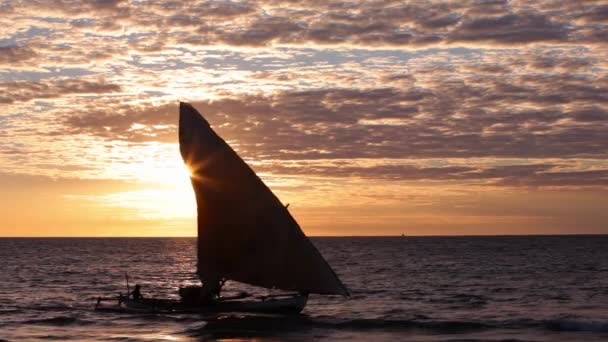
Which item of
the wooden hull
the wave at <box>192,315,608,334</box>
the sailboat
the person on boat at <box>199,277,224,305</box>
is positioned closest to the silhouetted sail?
the sailboat

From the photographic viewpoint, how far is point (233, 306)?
145ft

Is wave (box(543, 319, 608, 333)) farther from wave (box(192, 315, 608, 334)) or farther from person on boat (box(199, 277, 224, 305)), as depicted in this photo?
person on boat (box(199, 277, 224, 305))

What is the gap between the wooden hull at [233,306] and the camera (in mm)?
44031

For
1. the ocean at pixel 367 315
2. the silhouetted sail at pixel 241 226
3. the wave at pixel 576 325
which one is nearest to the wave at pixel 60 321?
the ocean at pixel 367 315

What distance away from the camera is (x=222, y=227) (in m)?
42.3

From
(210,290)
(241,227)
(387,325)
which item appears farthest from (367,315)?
(241,227)

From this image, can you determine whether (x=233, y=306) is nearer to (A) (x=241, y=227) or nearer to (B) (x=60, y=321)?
(A) (x=241, y=227)

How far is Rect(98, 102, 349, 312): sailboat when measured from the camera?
41.3 metres

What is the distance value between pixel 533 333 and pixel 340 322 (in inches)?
430

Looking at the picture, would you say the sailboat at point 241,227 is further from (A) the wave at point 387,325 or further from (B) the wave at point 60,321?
(B) the wave at point 60,321

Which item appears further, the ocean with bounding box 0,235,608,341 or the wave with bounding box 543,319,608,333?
the wave with bounding box 543,319,608,333

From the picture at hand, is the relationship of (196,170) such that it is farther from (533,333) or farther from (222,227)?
(533,333)

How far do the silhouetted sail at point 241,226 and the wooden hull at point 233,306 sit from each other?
2336 millimetres

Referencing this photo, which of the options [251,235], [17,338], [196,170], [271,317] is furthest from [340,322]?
[17,338]
